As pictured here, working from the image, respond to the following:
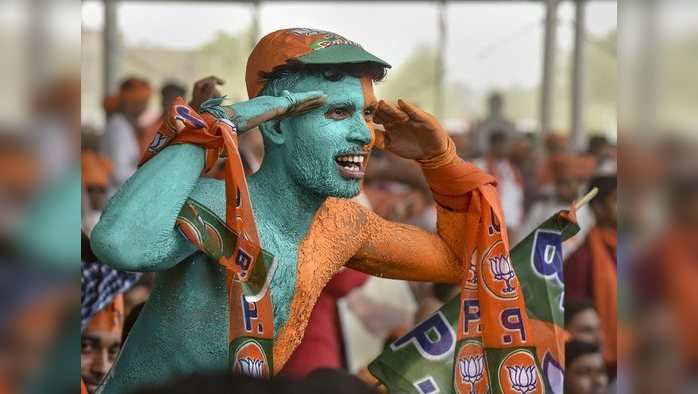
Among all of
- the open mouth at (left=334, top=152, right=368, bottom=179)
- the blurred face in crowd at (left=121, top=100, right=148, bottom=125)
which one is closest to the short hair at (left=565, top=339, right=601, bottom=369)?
the open mouth at (left=334, top=152, right=368, bottom=179)

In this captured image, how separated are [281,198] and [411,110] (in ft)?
1.35

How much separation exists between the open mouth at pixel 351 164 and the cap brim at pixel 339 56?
214mm

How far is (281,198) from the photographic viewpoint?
10.2 ft

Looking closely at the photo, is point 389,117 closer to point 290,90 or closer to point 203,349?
point 290,90

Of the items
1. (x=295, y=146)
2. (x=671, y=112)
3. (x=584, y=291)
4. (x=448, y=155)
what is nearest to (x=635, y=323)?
(x=671, y=112)

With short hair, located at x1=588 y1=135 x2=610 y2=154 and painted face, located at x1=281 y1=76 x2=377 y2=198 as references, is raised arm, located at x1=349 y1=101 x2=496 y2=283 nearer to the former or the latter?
painted face, located at x1=281 y1=76 x2=377 y2=198

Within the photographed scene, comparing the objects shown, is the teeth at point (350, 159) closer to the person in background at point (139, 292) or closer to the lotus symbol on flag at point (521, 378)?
the lotus symbol on flag at point (521, 378)

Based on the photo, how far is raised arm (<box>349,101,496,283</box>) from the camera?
3.35 metres

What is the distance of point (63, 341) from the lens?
1.60m

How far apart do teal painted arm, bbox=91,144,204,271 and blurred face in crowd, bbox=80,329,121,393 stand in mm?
1380

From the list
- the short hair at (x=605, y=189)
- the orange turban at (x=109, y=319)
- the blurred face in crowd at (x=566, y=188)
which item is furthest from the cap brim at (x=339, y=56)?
the blurred face in crowd at (x=566, y=188)

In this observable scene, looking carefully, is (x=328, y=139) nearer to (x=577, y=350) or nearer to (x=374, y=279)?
(x=577, y=350)

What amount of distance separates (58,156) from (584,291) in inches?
197

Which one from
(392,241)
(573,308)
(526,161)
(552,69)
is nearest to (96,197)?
(573,308)
